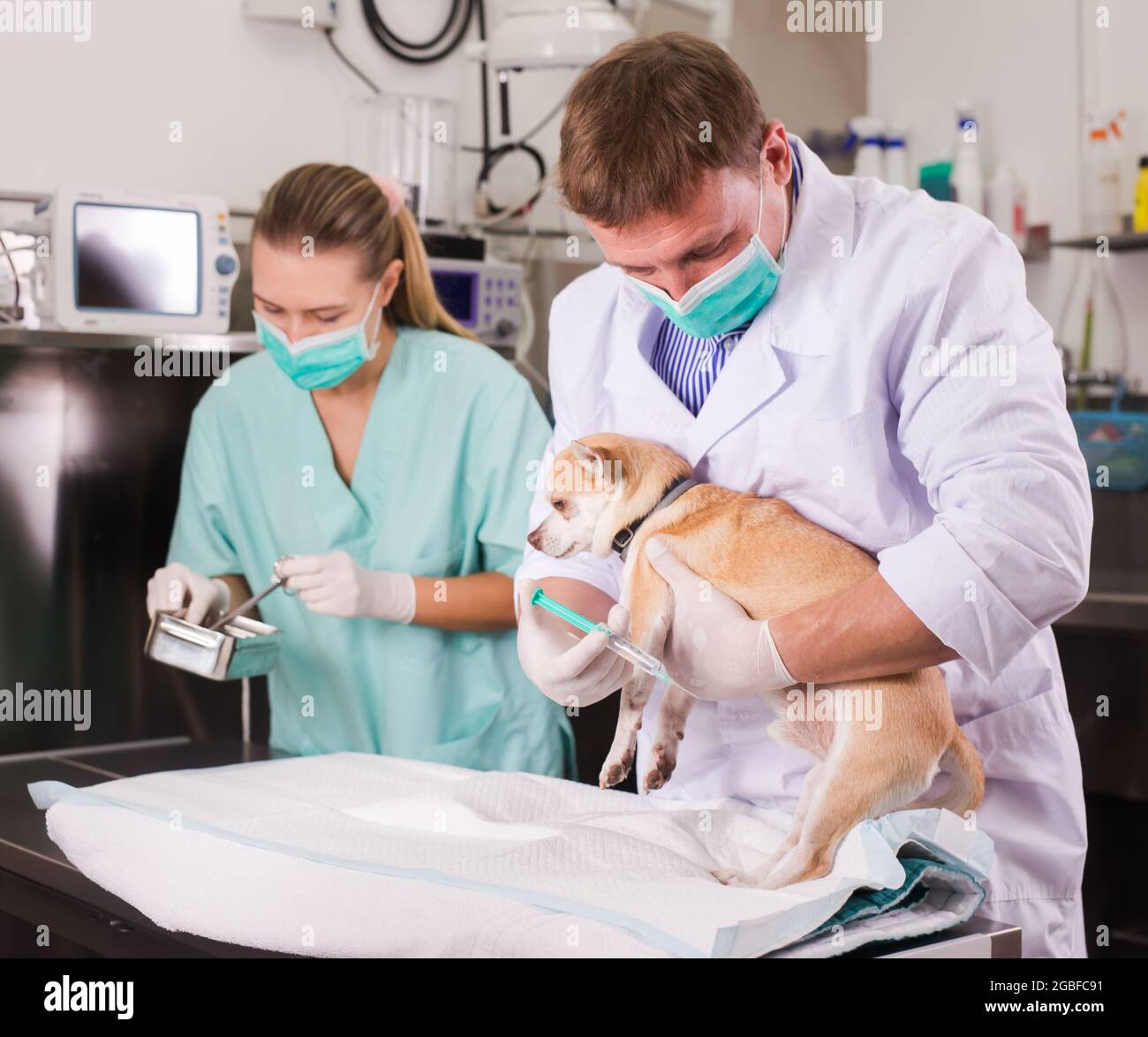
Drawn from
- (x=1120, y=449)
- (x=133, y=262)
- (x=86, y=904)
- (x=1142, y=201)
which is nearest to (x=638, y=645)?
(x=86, y=904)

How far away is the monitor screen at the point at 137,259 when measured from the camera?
2188mm

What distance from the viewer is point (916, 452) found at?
1.23 m

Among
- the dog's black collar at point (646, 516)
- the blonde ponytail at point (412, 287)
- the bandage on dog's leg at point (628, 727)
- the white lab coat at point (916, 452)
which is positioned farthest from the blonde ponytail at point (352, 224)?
the bandage on dog's leg at point (628, 727)

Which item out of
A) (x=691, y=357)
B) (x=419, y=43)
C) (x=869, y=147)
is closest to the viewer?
(x=691, y=357)

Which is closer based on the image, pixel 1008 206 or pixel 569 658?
pixel 569 658

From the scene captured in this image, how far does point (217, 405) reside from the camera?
7.19ft

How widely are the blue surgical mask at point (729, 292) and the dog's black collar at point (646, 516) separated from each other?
0.49ft

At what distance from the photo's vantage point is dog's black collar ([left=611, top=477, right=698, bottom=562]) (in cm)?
132

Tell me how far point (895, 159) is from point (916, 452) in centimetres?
276

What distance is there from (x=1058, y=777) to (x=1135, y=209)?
2.25m

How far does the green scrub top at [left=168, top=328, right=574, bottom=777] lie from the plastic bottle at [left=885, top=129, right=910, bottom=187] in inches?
80.0

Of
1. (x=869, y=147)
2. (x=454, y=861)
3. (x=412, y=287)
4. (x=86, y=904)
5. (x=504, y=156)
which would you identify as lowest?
(x=86, y=904)

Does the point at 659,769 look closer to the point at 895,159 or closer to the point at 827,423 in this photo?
the point at 827,423
